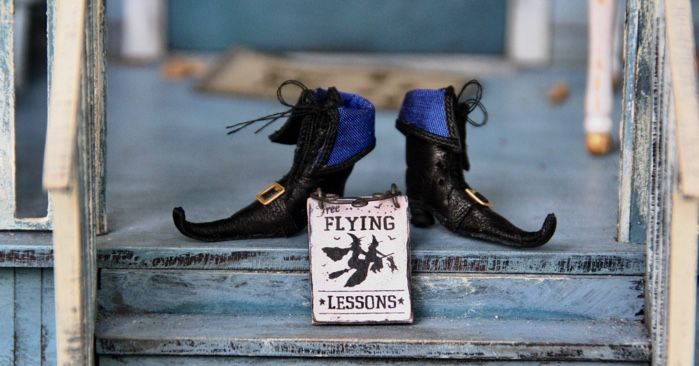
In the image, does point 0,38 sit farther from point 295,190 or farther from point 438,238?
point 438,238

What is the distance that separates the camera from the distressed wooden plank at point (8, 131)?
2.49m

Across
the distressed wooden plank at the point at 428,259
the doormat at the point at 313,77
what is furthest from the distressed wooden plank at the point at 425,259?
the doormat at the point at 313,77

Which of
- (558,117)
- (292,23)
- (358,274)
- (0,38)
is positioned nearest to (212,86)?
(292,23)

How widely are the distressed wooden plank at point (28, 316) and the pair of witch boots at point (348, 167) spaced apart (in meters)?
0.33

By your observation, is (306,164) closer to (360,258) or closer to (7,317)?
(360,258)

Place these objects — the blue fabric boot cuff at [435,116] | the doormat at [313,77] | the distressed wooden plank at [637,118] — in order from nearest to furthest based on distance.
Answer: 1. the distressed wooden plank at [637,118]
2. the blue fabric boot cuff at [435,116]
3. the doormat at [313,77]

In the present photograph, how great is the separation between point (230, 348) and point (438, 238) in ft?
1.73

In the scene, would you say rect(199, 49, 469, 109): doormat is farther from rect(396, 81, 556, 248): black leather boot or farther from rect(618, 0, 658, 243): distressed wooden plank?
rect(618, 0, 658, 243): distressed wooden plank

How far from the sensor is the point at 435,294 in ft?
7.94

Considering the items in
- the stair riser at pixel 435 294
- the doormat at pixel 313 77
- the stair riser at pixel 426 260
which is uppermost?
the doormat at pixel 313 77

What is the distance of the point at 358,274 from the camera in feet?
7.68

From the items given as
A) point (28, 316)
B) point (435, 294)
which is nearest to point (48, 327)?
point (28, 316)

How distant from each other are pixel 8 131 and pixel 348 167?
29.5 inches

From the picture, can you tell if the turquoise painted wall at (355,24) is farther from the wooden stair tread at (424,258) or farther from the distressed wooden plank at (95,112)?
the wooden stair tread at (424,258)
